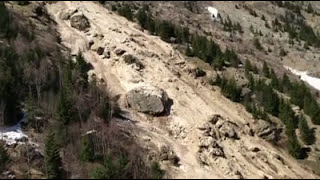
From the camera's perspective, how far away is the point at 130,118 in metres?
49.2

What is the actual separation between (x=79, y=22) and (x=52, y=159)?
2916cm

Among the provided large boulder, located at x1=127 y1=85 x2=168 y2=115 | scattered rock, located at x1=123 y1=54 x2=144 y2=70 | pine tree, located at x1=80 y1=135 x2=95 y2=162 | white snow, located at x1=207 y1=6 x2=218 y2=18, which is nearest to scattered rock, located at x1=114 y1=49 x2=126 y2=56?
scattered rock, located at x1=123 y1=54 x2=144 y2=70

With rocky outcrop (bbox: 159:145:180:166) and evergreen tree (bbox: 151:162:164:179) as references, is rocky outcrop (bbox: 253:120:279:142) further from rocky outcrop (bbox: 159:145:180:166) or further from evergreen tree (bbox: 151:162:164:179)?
evergreen tree (bbox: 151:162:164:179)

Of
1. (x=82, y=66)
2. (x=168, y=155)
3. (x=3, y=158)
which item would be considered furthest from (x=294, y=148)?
(x=3, y=158)

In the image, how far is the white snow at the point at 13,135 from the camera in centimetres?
4288

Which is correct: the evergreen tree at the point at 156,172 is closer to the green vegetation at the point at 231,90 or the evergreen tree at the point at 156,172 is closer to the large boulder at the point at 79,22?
the green vegetation at the point at 231,90

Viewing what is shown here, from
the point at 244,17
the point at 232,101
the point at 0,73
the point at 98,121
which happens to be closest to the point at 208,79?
the point at 232,101

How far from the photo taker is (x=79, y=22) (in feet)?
212

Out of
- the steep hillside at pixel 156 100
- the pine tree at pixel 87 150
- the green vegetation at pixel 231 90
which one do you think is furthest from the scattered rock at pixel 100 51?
the pine tree at pixel 87 150

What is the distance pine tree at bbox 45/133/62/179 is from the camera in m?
37.4

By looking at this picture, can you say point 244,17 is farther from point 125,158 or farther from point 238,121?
point 125,158

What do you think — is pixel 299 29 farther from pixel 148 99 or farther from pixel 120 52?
pixel 148 99

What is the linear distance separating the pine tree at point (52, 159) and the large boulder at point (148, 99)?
1168 centimetres

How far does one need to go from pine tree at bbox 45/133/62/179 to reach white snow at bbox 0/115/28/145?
3617 millimetres
